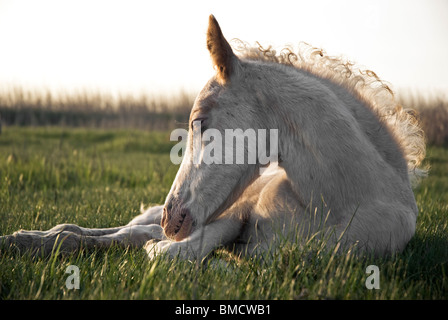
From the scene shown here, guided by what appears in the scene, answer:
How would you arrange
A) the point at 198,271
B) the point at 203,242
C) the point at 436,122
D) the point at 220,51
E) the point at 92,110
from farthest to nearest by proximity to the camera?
the point at 92,110, the point at 436,122, the point at 203,242, the point at 220,51, the point at 198,271

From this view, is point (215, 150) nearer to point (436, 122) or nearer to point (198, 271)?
point (198, 271)

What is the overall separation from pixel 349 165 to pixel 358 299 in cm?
101

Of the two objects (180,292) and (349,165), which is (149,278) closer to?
(180,292)

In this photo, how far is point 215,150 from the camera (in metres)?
2.89

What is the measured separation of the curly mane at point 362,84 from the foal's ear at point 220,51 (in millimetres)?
492

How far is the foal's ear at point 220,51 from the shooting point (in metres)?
2.75

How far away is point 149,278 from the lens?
2219 millimetres

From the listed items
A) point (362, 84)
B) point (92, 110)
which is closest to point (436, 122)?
point (362, 84)

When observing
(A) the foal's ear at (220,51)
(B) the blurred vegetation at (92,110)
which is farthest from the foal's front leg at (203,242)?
(B) the blurred vegetation at (92,110)

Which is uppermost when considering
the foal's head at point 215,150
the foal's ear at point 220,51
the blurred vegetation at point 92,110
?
the foal's ear at point 220,51

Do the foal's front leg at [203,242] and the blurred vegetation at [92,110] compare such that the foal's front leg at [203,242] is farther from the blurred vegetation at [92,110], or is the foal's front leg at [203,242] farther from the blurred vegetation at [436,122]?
the blurred vegetation at [92,110]

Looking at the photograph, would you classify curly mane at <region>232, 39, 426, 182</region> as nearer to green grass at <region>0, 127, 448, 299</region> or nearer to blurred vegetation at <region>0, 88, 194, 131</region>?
green grass at <region>0, 127, 448, 299</region>

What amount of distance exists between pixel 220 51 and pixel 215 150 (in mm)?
664
